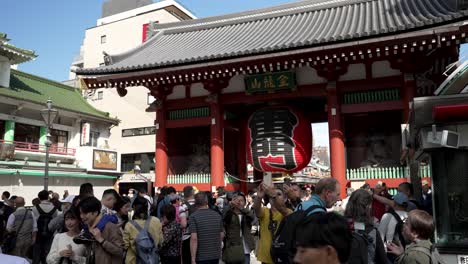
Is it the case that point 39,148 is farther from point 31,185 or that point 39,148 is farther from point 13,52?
point 13,52

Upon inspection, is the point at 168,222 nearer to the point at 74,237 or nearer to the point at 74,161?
the point at 74,237

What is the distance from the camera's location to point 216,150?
13.3 metres

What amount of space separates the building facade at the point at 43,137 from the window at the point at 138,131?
5.92 m

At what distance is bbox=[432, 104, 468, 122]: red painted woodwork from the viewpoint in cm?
475

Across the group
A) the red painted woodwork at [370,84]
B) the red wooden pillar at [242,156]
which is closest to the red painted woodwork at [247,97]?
the red painted woodwork at [370,84]

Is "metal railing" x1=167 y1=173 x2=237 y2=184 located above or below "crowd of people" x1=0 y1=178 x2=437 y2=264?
above

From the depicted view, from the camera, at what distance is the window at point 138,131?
36.5 metres

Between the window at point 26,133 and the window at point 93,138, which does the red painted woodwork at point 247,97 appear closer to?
the window at point 26,133

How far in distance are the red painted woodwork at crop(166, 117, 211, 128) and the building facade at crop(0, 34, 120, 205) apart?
39.7 feet

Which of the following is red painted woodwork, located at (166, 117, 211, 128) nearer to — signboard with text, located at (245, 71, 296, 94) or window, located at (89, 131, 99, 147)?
signboard with text, located at (245, 71, 296, 94)

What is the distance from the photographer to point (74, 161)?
88.5ft

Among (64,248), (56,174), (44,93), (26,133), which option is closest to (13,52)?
(44,93)

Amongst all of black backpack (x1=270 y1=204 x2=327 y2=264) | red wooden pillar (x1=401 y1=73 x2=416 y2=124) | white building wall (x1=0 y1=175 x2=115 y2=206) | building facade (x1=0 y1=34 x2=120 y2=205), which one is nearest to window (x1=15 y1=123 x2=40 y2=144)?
building facade (x1=0 y1=34 x2=120 y2=205)

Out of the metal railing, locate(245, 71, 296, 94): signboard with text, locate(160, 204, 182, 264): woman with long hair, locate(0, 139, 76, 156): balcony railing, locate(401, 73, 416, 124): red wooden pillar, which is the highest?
locate(245, 71, 296, 94): signboard with text
